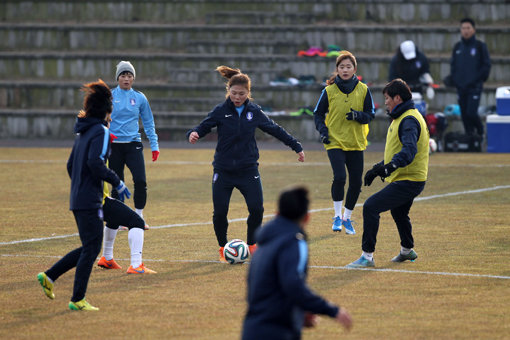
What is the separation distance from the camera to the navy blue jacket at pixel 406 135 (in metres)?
10.0

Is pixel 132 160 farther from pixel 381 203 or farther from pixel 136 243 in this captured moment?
pixel 381 203

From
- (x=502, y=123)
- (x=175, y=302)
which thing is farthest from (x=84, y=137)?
(x=502, y=123)

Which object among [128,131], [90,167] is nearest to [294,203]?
[90,167]

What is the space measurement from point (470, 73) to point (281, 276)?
20.4 metres

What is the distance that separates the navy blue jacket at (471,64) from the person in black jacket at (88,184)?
17.6 metres

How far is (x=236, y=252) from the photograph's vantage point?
10.8 m

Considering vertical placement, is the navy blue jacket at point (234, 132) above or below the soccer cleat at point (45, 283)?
above

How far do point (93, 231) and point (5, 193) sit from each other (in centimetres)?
950

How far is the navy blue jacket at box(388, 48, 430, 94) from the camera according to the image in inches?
938

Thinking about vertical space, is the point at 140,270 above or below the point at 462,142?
below

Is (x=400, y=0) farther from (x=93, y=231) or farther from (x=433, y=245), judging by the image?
(x=93, y=231)

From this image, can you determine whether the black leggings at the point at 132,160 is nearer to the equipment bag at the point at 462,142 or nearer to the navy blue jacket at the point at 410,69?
the navy blue jacket at the point at 410,69

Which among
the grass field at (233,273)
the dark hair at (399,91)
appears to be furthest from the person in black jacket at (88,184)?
the dark hair at (399,91)

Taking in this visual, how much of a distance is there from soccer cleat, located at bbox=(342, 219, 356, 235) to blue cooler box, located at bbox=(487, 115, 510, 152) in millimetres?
11016
